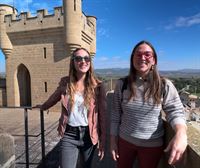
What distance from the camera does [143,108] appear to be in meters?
1.91

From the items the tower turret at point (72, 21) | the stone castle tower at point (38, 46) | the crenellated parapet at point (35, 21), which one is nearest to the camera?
the tower turret at point (72, 21)

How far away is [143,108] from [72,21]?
14.1 meters

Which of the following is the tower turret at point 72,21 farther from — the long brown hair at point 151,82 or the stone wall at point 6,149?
the long brown hair at point 151,82

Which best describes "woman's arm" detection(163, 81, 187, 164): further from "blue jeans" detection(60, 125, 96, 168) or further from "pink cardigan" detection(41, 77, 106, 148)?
"blue jeans" detection(60, 125, 96, 168)

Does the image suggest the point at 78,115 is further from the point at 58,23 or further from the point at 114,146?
the point at 58,23

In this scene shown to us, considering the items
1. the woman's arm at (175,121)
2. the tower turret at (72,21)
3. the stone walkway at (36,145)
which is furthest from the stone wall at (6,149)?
the tower turret at (72,21)

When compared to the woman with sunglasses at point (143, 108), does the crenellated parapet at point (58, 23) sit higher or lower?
higher

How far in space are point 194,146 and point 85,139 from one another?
1.13 meters

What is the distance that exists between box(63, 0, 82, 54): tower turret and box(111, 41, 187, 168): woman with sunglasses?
13737 mm

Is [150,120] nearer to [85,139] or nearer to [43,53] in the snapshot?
[85,139]

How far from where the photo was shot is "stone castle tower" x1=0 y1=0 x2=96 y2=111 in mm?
15508

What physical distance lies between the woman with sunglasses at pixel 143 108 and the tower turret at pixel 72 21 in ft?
45.1

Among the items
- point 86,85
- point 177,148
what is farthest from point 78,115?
point 177,148

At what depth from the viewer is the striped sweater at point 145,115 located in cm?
181
